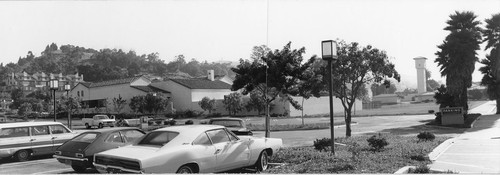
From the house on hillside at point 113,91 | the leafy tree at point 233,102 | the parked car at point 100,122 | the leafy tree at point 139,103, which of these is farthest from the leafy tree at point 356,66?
the house on hillside at point 113,91

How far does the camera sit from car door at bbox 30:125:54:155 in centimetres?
1511

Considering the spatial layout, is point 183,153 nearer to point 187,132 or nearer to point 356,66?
point 187,132

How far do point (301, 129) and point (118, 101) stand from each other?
107 ft

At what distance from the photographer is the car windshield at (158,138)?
874cm

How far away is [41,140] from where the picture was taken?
15.3 m

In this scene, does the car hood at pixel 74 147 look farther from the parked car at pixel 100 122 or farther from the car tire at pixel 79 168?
the parked car at pixel 100 122

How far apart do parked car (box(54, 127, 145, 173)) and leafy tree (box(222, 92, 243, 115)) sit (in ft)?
144

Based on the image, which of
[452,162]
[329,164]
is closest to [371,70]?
[452,162]

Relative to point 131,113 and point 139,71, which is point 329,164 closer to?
point 131,113

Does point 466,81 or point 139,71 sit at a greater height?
point 139,71

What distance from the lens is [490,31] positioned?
3991 centimetres

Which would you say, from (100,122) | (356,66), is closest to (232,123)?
(356,66)

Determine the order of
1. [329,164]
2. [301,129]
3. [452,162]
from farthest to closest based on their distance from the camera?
1. [301,129]
2. [452,162]
3. [329,164]

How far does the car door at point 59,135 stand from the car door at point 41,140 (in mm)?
140
